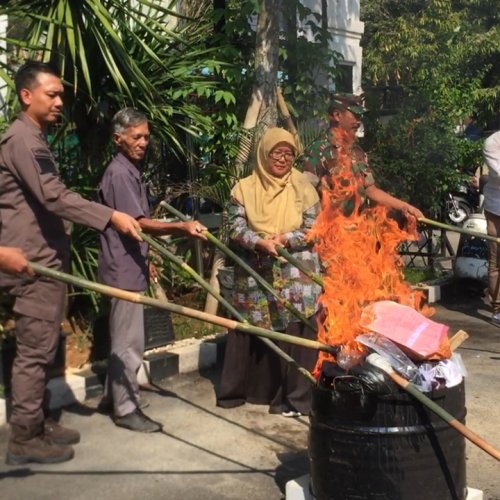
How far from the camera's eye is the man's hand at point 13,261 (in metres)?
3.66

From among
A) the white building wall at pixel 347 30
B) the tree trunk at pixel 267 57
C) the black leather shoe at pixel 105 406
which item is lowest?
the black leather shoe at pixel 105 406

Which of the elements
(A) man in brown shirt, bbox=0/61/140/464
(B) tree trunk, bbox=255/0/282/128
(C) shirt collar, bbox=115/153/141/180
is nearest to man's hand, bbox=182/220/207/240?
(A) man in brown shirt, bbox=0/61/140/464

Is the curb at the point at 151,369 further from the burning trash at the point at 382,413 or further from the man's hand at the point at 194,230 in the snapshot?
the burning trash at the point at 382,413

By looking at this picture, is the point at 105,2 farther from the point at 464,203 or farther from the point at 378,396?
the point at 464,203

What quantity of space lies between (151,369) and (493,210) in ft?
13.4

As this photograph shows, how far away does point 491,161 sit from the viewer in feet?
26.6

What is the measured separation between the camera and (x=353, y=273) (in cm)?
408

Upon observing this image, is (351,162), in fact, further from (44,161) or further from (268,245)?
(44,161)

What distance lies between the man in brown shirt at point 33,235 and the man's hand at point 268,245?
4.00ft

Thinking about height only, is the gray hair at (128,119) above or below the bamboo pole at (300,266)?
above

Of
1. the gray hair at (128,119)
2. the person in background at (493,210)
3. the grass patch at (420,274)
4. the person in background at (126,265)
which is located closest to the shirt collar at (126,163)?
the person in background at (126,265)

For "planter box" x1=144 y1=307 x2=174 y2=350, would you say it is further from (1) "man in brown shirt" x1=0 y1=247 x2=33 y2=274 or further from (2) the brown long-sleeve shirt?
(1) "man in brown shirt" x1=0 y1=247 x2=33 y2=274

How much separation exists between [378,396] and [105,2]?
465 cm

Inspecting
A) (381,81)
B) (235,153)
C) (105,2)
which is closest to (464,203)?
(381,81)
